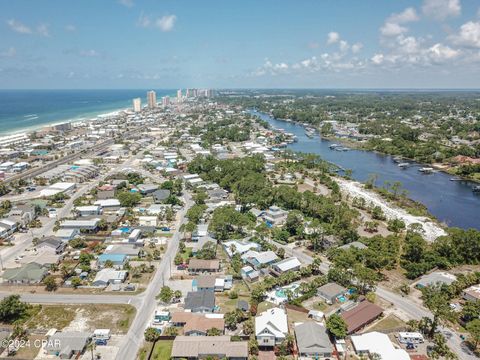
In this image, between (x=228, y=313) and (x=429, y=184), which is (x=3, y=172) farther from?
(x=429, y=184)

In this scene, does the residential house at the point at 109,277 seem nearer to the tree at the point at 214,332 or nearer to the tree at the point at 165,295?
the tree at the point at 165,295

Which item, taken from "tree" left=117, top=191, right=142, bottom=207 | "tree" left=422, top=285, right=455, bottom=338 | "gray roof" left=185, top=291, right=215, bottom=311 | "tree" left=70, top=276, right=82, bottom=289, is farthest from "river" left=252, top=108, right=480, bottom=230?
"tree" left=70, top=276, right=82, bottom=289

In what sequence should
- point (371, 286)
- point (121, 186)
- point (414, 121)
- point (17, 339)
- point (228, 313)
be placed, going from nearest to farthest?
point (17, 339), point (228, 313), point (371, 286), point (121, 186), point (414, 121)

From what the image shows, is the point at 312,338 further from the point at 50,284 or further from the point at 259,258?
the point at 50,284

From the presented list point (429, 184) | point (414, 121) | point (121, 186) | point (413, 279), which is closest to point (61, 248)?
Result: point (121, 186)

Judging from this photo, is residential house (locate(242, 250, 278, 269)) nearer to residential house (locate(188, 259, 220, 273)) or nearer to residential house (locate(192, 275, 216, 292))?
residential house (locate(188, 259, 220, 273))

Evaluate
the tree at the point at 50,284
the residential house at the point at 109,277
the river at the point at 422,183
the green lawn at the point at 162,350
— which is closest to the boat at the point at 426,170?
the river at the point at 422,183

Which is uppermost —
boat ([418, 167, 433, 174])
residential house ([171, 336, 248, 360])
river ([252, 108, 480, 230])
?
residential house ([171, 336, 248, 360])
